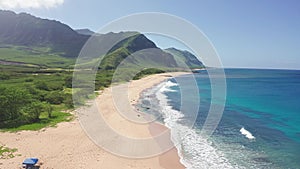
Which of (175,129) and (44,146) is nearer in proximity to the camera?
(44,146)

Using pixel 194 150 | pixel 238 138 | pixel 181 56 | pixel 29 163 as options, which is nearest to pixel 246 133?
pixel 238 138

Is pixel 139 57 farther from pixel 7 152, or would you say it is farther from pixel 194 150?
pixel 7 152

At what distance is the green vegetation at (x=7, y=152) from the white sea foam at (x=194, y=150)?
11.9 m

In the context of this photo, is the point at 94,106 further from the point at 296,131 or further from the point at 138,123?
the point at 296,131

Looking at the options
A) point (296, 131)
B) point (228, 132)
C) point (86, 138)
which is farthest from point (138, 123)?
point (296, 131)

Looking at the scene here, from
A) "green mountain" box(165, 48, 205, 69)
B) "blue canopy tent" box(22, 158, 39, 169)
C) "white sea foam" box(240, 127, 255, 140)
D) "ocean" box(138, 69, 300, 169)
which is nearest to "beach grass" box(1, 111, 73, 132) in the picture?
"blue canopy tent" box(22, 158, 39, 169)

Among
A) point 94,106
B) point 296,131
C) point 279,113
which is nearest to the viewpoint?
point 296,131

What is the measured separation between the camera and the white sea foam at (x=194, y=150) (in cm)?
1836

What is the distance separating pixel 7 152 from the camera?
1756 centimetres

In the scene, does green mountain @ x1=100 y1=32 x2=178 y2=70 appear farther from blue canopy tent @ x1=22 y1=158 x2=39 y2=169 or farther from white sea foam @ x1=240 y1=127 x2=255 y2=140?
blue canopy tent @ x1=22 y1=158 x2=39 y2=169

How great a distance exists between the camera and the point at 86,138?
22.2m

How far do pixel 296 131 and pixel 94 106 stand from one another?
26.1 metres

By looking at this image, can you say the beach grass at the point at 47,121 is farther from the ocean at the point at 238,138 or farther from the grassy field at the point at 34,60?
the grassy field at the point at 34,60

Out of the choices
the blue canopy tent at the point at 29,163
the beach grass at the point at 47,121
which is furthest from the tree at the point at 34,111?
the blue canopy tent at the point at 29,163
